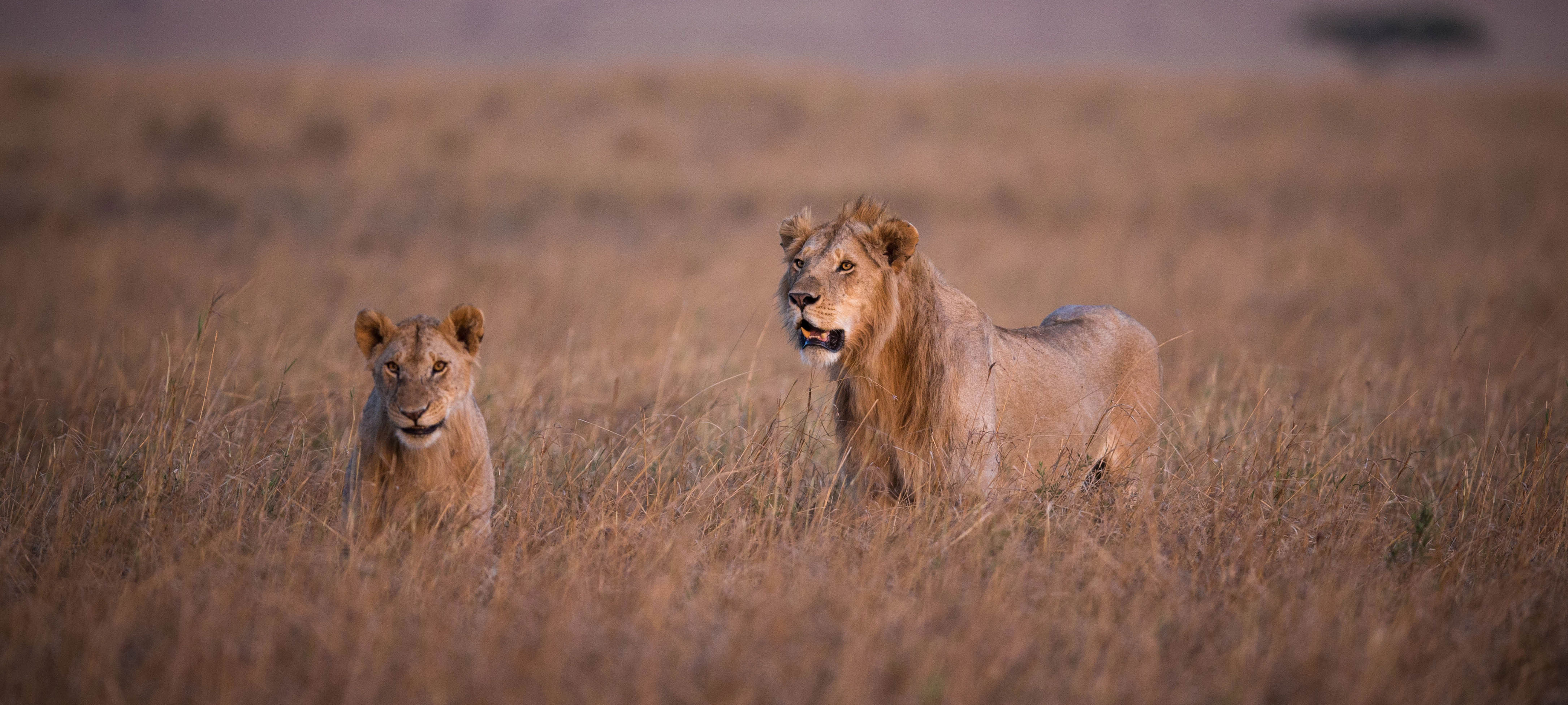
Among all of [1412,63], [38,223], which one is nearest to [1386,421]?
[38,223]

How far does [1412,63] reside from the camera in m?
46.3

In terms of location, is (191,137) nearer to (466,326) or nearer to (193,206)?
(193,206)

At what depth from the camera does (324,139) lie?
22.2 m

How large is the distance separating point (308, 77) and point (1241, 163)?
22.7 meters

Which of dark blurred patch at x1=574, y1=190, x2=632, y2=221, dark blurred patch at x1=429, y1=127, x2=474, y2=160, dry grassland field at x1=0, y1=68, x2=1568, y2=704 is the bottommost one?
dry grassland field at x1=0, y1=68, x2=1568, y2=704

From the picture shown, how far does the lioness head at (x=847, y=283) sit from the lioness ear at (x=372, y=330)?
5.38 ft

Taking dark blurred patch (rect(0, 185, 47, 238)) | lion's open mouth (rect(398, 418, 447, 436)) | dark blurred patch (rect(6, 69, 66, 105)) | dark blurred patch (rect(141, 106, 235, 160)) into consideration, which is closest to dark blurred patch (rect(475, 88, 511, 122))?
dark blurred patch (rect(141, 106, 235, 160))

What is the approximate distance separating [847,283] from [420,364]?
1.76 meters

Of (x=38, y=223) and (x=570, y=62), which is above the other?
(x=570, y=62)

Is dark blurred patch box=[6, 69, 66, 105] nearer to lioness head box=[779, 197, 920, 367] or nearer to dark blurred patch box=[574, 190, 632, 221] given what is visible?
dark blurred patch box=[574, 190, 632, 221]

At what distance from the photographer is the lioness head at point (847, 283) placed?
13.9 feet

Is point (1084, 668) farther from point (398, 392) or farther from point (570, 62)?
point (570, 62)

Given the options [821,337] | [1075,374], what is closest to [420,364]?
[821,337]

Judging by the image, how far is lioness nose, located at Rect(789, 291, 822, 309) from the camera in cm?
414
